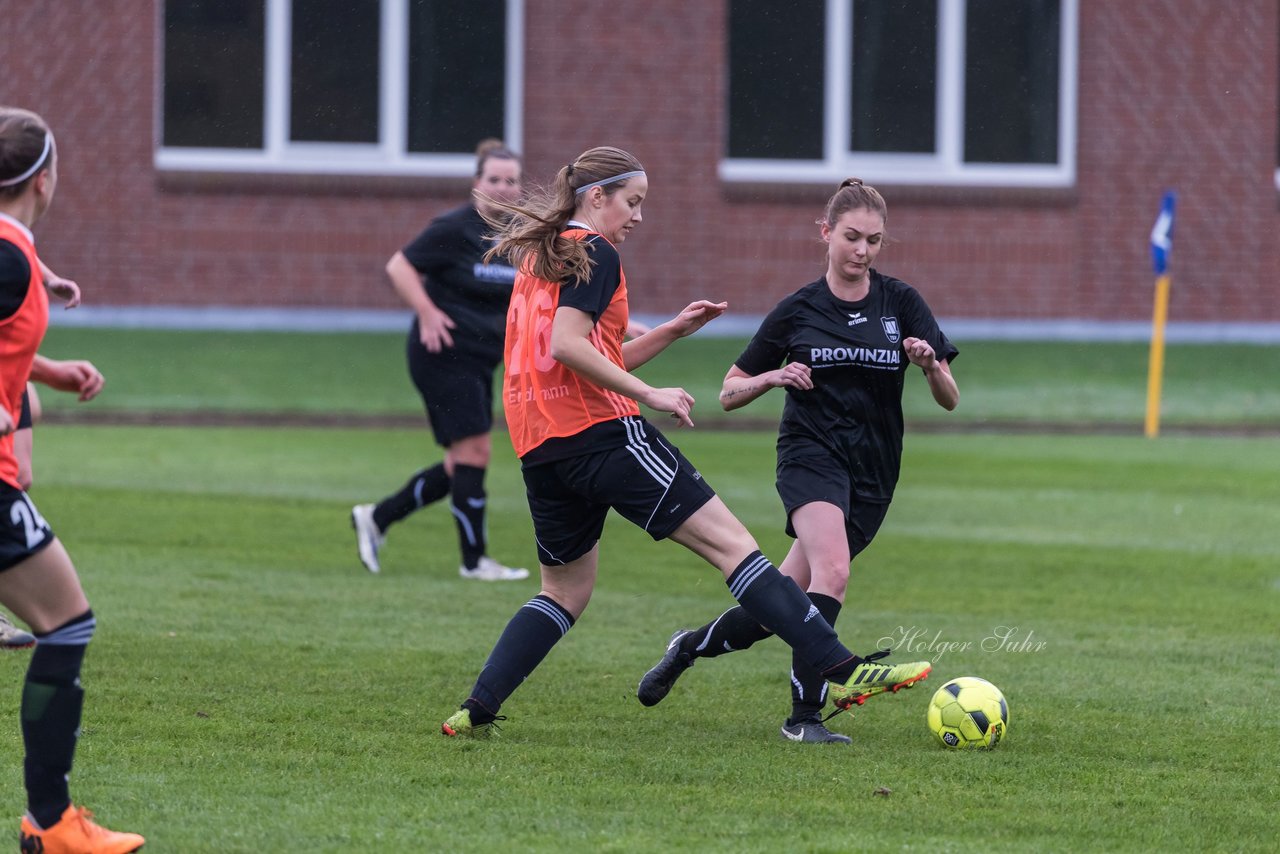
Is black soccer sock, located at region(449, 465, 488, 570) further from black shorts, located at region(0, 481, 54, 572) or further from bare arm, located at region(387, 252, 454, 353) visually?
black shorts, located at region(0, 481, 54, 572)

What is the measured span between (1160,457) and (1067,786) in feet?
35.7

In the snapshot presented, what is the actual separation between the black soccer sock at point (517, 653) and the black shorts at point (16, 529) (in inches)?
71.3

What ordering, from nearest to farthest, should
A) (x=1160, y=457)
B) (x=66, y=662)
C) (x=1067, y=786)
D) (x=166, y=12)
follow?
1. (x=66, y=662)
2. (x=1067, y=786)
3. (x=1160, y=457)
4. (x=166, y=12)

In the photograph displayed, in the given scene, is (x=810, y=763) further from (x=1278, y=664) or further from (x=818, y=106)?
(x=818, y=106)

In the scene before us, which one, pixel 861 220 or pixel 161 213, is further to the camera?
pixel 161 213

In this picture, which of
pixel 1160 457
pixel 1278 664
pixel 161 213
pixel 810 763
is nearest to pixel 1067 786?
pixel 810 763

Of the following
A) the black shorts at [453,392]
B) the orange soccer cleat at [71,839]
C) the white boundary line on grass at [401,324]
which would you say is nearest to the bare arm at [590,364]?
the orange soccer cleat at [71,839]

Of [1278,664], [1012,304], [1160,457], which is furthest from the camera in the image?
[1012,304]

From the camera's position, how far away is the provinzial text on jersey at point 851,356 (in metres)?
6.05

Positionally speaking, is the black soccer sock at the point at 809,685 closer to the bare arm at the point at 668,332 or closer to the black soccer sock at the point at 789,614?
the black soccer sock at the point at 789,614

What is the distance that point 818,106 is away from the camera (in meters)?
22.4

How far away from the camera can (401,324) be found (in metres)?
21.8

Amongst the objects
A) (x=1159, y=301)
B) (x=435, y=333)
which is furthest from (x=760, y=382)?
(x=1159, y=301)

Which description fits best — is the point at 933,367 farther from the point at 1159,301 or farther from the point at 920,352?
the point at 1159,301
